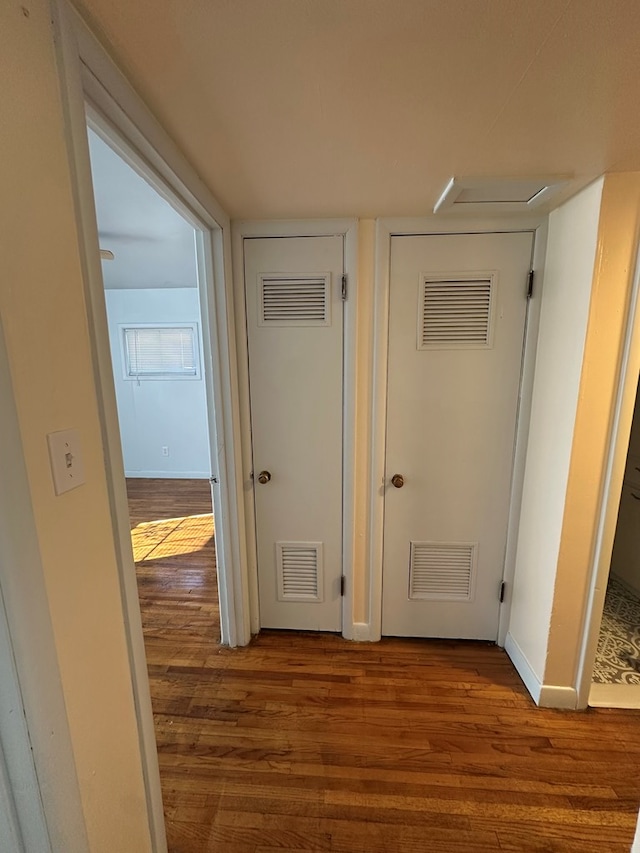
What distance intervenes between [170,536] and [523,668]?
2683mm

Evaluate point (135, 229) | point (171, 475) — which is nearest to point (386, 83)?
point (135, 229)

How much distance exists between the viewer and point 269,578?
1882mm

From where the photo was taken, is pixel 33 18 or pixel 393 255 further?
pixel 393 255

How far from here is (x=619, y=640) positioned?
1879 millimetres

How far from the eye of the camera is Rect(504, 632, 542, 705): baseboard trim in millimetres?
1532

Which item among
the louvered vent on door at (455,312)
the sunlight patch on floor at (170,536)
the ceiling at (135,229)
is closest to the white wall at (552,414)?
the louvered vent on door at (455,312)

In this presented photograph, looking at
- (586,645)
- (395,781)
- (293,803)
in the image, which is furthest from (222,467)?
(586,645)

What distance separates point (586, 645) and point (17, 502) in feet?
6.46

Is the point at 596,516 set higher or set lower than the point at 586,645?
higher

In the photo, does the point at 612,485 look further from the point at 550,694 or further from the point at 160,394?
the point at 160,394

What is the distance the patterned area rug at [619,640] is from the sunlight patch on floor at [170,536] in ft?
8.67

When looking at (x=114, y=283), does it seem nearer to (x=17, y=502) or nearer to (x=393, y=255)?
(x=393, y=255)

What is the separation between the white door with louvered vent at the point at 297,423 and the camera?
1605 mm

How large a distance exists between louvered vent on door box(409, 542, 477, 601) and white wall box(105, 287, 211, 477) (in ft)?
10.4
